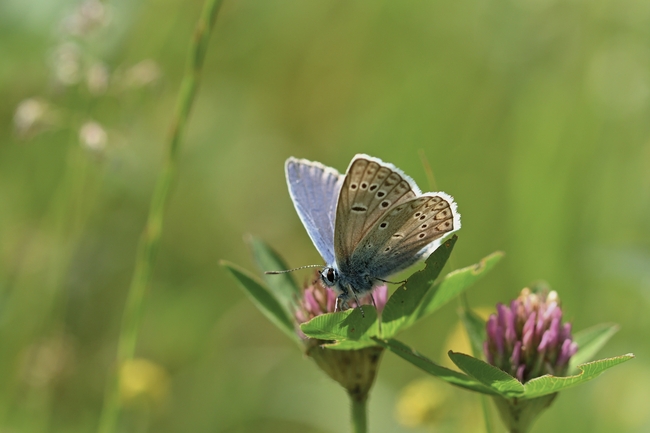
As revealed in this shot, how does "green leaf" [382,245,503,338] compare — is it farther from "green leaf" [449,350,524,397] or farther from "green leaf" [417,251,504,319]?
"green leaf" [449,350,524,397]

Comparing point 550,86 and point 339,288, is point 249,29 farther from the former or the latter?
point 339,288

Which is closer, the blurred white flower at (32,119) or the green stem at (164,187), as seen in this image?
the green stem at (164,187)

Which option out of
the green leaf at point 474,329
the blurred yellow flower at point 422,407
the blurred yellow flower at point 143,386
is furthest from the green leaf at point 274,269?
the blurred yellow flower at point 143,386

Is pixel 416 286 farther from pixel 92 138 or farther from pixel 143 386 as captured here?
pixel 143 386

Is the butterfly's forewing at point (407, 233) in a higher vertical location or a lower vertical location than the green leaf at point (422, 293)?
higher

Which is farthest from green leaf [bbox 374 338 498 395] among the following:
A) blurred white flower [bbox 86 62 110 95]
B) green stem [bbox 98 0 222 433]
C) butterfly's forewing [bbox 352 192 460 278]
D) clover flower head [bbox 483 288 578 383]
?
blurred white flower [bbox 86 62 110 95]

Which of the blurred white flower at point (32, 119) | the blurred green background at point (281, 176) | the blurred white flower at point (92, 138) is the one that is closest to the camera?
the blurred white flower at point (92, 138)

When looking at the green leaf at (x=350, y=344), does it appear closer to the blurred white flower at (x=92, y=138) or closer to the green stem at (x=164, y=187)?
the green stem at (x=164, y=187)

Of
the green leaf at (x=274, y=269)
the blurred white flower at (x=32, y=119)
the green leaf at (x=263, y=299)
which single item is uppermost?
the blurred white flower at (x=32, y=119)
